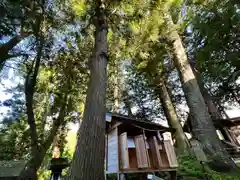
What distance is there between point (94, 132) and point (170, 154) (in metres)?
5.82


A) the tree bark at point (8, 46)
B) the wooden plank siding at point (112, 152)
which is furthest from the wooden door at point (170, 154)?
the tree bark at point (8, 46)

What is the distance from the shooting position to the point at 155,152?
731 cm

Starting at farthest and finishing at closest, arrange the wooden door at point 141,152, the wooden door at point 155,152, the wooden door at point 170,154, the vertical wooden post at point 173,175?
the wooden door at point 170,154
the vertical wooden post at point 173,175
the wooden door at point 155,152
the wooden door at point 141,152

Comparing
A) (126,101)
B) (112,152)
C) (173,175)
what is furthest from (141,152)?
(126,101)


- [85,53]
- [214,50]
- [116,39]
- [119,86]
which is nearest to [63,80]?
[85,53]

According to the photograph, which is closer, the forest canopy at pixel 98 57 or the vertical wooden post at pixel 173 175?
the forest canopy at pixel 98 57

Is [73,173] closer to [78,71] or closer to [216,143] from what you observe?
[216,143]

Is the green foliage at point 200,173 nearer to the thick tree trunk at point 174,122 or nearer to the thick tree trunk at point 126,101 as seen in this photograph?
the thick tree trunk at point 174,122

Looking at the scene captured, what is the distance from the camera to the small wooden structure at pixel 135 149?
6492 millimetres

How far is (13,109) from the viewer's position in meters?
10.9

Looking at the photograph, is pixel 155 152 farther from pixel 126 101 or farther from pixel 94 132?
pixel 126 101

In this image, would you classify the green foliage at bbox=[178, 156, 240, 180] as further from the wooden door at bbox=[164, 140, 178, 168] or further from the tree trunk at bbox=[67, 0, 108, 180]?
the tree trunk at bbox=[67, 0, 108, 180]

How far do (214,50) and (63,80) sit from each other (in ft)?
24.5

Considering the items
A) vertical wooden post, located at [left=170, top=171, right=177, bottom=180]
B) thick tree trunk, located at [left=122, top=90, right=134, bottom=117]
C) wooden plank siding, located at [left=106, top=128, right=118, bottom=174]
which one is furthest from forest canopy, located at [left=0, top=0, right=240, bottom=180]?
thick tree trunk, located at [left=122, top=90, right=134, bottom=117]
